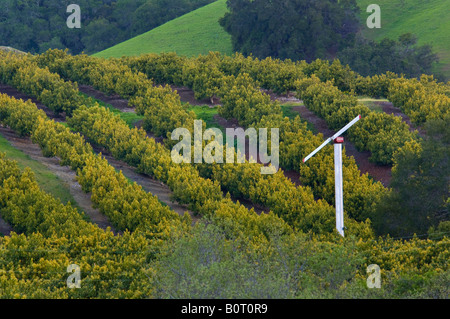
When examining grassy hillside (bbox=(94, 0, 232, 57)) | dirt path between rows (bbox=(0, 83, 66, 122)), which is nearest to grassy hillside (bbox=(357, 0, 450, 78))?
grassy hillside (bbox=(94, 0, 232, 57))

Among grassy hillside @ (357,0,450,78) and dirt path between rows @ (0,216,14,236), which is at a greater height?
grassy hillside @ (357,0,450,78)

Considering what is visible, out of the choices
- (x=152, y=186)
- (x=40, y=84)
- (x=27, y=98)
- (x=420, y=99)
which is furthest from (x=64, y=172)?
(x=420, y=99)

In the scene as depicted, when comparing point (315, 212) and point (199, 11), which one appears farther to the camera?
point (199, 11)

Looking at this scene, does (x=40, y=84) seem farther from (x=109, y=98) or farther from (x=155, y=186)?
(x=155, y=186)

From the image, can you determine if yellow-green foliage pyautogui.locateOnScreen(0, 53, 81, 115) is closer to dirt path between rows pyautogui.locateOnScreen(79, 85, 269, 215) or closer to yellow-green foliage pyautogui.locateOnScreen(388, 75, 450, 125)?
dirt path between rows pyautogui.locateOnScreen(79, 85, 269, 215)
